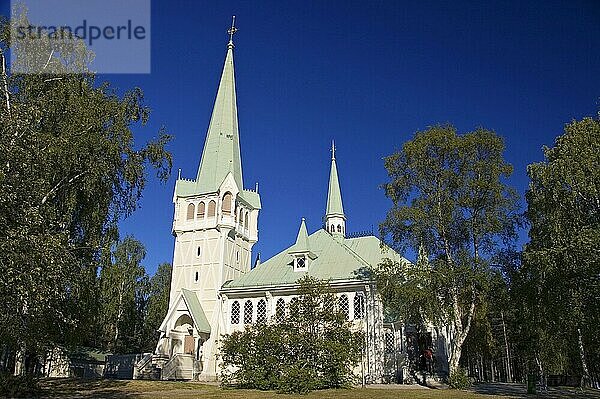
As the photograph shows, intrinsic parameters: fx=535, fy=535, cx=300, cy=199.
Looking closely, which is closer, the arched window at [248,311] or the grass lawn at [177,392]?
the grass lawn at [177,392]

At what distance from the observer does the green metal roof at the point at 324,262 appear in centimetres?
3909

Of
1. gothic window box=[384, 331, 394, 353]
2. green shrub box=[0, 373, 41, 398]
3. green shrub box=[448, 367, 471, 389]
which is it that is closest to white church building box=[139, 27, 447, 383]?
gothic window box=[384, 331, 394, 353]

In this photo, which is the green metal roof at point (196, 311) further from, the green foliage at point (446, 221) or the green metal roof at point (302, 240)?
the green foliage at point (446, 221)

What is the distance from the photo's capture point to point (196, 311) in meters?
40.8

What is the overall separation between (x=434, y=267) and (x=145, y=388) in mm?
15776

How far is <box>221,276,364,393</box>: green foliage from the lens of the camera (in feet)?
81.5

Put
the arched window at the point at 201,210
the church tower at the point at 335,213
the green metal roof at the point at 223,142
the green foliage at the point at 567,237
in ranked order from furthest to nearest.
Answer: the church tower at the point at 335,213
the green metal roof at the point at 223,142
the arched window at the point at 201,210
the green foliage at the point at 567,237

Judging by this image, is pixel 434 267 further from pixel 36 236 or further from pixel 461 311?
pixel 36 236

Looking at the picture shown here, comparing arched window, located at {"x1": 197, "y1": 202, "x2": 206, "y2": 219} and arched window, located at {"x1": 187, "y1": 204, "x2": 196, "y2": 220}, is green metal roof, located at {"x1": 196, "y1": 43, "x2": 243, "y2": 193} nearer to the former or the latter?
arched window, located at {"x1": 197, "y1": 202, "x2": 206, "y2": 219}

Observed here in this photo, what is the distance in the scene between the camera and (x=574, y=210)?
23.8 m

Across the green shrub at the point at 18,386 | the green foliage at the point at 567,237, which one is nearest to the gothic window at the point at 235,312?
the green foliage at the point at 567,237

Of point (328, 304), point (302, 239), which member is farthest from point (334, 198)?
point (328, 304)

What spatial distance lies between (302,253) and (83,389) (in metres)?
20.7

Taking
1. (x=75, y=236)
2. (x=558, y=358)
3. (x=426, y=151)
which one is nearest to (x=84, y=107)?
(x=75, y=236)
